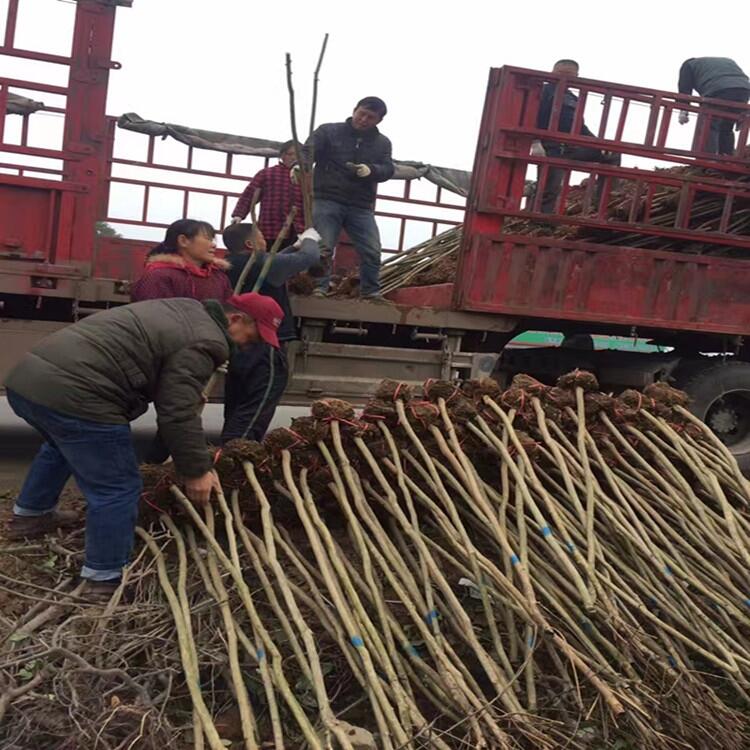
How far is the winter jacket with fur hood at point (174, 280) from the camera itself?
3.82 meters

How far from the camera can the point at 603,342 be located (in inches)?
241

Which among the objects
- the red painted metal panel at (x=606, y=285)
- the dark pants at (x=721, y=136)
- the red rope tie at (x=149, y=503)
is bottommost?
the red rope tie at (x=149, y=503)

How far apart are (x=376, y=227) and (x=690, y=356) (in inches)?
100

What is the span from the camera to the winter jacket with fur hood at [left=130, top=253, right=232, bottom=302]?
3.82 m

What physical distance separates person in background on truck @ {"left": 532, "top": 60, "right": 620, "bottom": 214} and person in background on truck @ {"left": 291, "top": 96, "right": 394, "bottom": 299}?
1058 mm

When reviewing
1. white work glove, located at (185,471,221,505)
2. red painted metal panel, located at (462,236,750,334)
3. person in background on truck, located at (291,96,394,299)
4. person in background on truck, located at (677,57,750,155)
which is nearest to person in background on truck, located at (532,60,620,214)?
red painted metal panel, located at (462,236,750,334)

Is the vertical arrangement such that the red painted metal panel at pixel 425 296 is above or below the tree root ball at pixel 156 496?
above

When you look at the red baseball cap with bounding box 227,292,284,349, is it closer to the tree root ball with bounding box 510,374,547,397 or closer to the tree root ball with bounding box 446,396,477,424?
the tree root ball with bounding box 446,396,477,424

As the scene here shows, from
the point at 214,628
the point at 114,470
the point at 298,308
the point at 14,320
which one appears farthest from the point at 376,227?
the point at 214,628

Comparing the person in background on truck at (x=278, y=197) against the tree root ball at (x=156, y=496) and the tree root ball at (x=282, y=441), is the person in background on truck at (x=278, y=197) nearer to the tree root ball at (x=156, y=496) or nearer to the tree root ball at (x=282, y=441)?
the tree root ball at (x=282, y=441)

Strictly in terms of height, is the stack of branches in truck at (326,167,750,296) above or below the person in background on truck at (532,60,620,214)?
below

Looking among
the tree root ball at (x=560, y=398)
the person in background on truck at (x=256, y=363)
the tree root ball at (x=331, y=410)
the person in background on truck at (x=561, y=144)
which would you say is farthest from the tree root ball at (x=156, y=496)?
the person in background on truck at (x=561, y=144)

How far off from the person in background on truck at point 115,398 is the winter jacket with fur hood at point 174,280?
85 centimetres

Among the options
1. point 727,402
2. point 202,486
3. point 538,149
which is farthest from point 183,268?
point 727,402
